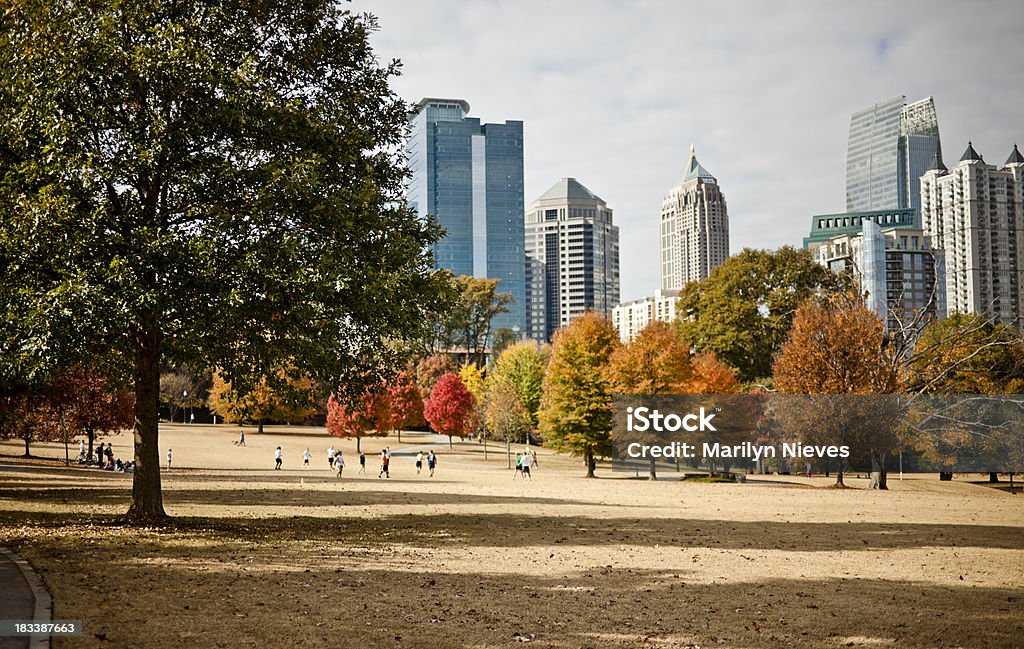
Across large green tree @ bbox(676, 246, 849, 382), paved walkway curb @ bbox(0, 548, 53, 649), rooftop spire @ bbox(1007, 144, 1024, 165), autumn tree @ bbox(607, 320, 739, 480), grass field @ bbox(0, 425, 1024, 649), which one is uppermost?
rooftop spire @ bbox(1007, 144, 1024, 165)

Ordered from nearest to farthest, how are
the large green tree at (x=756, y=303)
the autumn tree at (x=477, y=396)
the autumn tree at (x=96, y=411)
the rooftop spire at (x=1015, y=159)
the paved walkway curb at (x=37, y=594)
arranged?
the paved walkway curb at (x=37, y=594) → the rooftop spire at (x=1015, y=159) → the autumn tree at (x=96, y=411) → the large green tree at (x=756, y=303) → the autumn tree at (x=477, y=396)

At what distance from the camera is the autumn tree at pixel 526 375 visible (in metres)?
71.6

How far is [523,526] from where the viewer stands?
68.4ft

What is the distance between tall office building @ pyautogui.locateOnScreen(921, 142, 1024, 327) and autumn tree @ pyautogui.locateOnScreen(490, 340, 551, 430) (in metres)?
32.8

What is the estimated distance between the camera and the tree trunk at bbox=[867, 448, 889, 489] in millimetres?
38312

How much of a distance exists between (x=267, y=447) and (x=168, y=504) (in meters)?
45.5

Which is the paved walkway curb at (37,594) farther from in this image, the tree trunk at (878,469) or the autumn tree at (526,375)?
the autumn tree at (526,375)

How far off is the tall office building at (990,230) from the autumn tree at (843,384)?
5.93 meters

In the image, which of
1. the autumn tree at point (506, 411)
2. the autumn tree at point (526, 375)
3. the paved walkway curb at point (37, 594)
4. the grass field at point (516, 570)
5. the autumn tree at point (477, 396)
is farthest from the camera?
the autumn tree at point (477, 396)

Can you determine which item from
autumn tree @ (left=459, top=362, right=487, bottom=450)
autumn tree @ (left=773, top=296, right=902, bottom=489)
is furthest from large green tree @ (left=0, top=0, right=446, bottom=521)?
autumn tree @ (left=459, top=362, right=487, bottom=450)

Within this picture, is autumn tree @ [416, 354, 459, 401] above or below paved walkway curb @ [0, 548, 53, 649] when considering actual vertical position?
above

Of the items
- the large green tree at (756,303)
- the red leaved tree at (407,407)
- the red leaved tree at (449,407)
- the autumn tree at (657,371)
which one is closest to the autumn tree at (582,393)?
the autumn tree at (657,371)

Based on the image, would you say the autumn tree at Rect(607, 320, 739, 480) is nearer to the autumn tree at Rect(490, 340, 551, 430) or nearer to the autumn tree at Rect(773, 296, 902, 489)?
the autumn tree at Rect(773, 296, 902, 489)

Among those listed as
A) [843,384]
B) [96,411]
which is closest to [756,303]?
[843,384]
